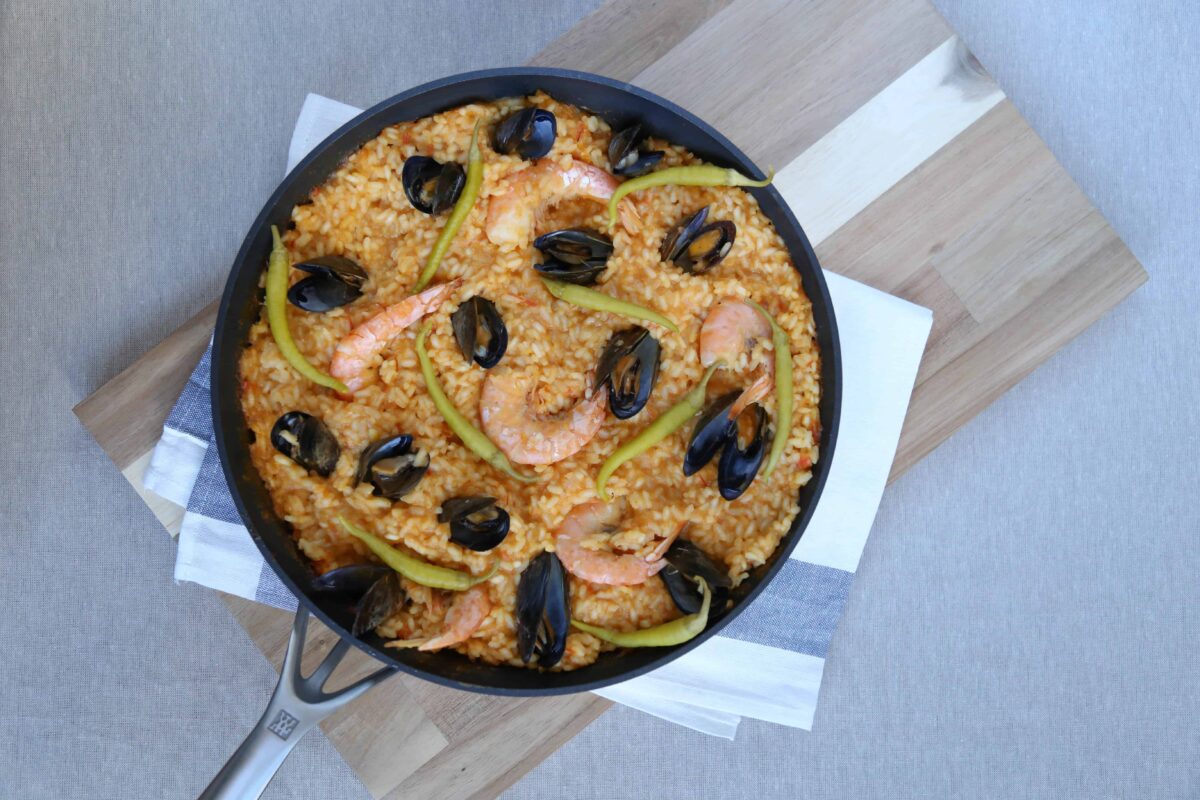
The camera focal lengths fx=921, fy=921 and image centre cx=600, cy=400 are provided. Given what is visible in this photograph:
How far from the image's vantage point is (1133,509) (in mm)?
3879

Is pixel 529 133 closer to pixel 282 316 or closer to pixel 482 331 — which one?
pixel 482 331

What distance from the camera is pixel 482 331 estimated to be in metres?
2.73

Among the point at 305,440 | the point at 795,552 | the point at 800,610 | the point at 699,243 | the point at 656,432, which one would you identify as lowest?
the point at 800,610

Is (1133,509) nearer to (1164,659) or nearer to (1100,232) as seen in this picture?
(1164,659)

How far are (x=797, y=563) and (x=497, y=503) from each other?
117 centimetres

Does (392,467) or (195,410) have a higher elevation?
(195,410)

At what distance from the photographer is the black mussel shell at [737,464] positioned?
8.87 ft

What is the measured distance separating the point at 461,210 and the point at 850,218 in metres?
1.37

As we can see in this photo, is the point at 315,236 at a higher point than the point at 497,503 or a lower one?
higher

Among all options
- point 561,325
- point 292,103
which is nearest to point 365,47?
point 292,103

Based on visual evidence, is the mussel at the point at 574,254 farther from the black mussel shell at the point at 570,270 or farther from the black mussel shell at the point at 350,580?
the black mussel shell at the point at 350,580

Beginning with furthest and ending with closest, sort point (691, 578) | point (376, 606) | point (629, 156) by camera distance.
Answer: point (629, 156), point (691, 578), point (376, 606)

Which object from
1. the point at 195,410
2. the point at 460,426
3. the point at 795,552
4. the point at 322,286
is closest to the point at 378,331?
the point at 322,286

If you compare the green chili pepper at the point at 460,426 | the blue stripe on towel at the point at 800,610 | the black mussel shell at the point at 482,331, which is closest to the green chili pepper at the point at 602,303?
the black mussel shell at the point at 482,331
